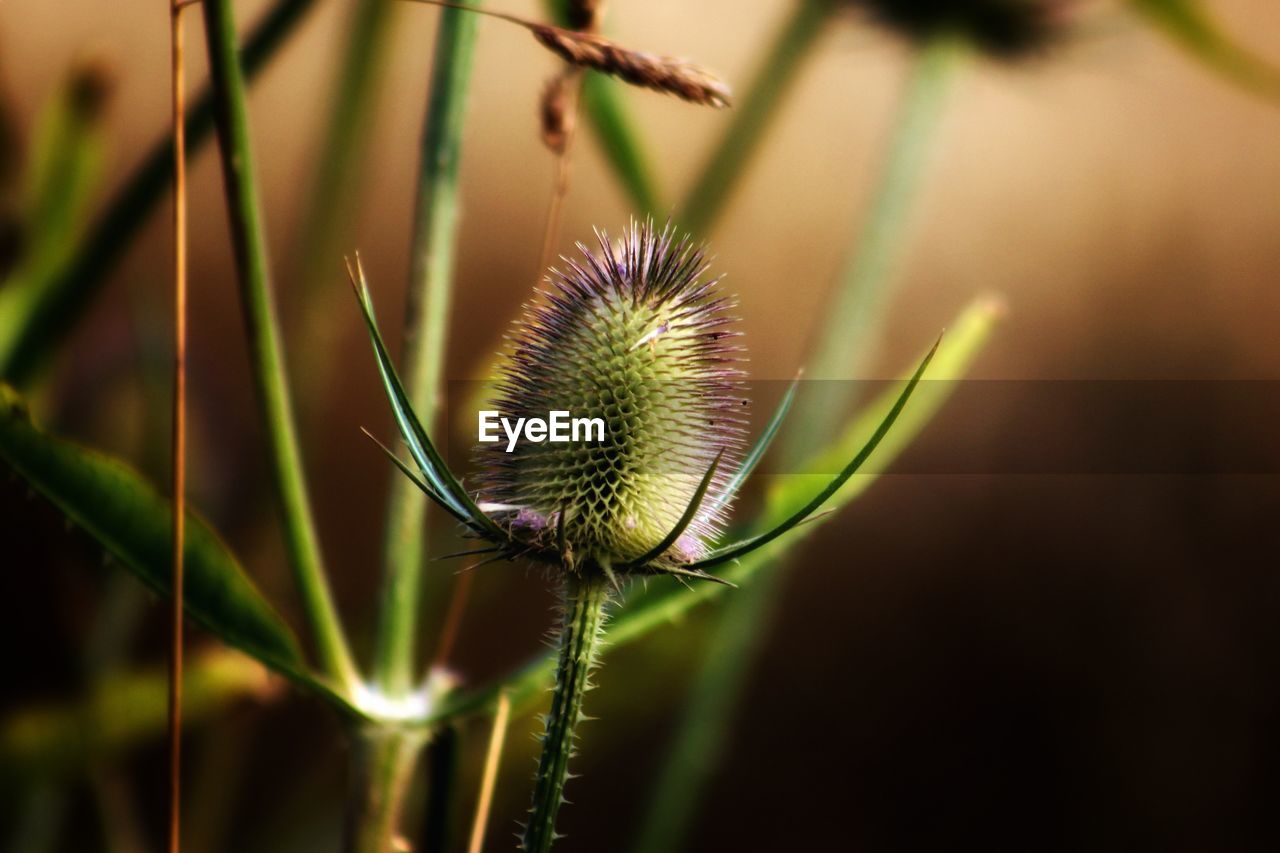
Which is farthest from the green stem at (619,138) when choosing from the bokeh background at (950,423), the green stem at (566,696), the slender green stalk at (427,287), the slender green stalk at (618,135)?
the bokeh background at (950,423)

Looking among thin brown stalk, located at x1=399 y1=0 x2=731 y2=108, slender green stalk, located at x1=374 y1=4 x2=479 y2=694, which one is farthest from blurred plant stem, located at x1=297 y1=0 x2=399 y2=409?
thin brown stalk, located at x1=399 y1=0 x2=731 y2=108

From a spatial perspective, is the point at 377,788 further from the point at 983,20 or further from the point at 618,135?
→ the point at 983,20

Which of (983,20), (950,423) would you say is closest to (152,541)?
(983,20)

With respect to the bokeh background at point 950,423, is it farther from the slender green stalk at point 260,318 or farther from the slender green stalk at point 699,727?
the slender green stalk at point 260,318

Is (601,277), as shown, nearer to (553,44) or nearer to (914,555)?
(553,44)

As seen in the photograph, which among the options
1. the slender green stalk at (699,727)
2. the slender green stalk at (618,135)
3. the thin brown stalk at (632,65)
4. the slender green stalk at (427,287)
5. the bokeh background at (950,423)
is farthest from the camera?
the bokeh background at (950,423)

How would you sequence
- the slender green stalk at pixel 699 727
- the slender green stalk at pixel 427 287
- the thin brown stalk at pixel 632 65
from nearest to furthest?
1. the thin brown stalk at pixel 632 65
2. the slender green stalk at pixel 427 287
3. the slender green stalk at pixel 699 727

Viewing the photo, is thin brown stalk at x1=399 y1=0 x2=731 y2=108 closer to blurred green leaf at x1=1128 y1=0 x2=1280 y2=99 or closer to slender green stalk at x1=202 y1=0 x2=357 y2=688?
slender green stalk at x1=202 y1=0 x2=357 y2=688
